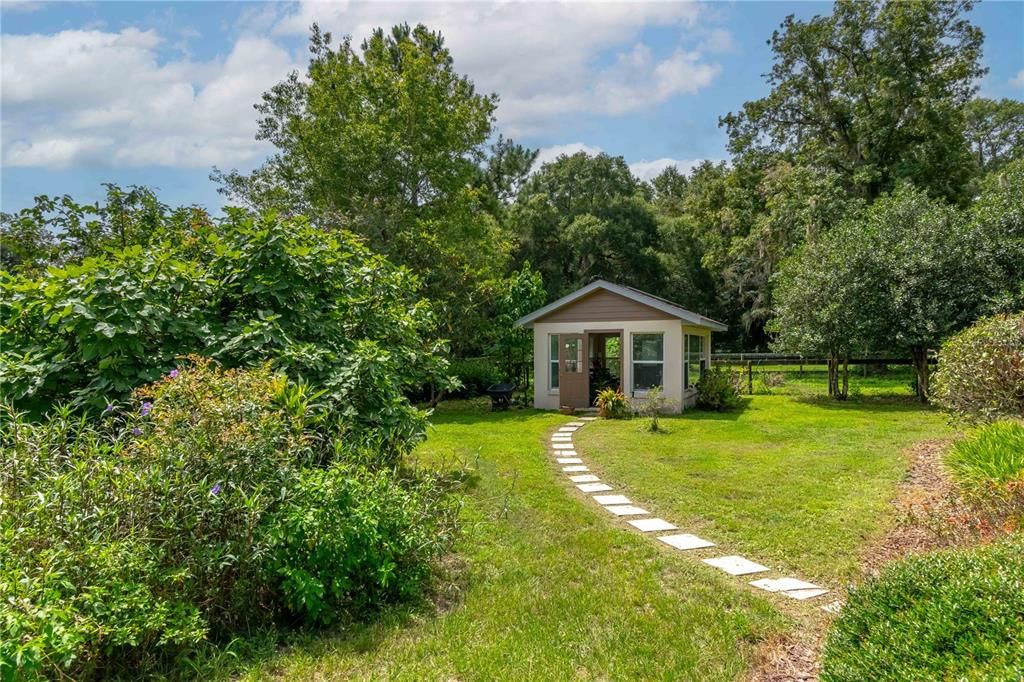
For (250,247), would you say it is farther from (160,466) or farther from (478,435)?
(478,435)

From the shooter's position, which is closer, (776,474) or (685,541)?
(685,541)

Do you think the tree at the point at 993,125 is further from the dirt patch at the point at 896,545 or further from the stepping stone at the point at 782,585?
the stepping stone at the point at 782,585

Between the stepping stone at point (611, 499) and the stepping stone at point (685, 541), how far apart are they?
43.1 inches

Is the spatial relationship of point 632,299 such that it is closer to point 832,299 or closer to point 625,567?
point 832,299

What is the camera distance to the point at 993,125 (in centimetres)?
3123

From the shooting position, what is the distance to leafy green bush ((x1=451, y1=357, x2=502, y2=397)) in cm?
1623

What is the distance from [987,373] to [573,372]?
8169 millimetres

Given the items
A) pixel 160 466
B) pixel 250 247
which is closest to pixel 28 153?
pixel 250 247

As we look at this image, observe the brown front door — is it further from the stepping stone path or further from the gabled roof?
the stepping stone path

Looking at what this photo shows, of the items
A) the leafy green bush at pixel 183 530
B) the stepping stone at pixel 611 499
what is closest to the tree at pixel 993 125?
the stepping stone at pixel 611 499

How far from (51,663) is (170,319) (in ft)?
9.62

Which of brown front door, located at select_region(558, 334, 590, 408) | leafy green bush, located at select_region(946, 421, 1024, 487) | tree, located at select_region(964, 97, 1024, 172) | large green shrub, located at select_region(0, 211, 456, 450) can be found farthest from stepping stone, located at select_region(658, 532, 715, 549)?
tree, located at select_region(964, 97, 1024, 172)

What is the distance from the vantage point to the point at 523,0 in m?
7.05

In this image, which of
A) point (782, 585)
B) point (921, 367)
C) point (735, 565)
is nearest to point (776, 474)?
point (735, 565)
